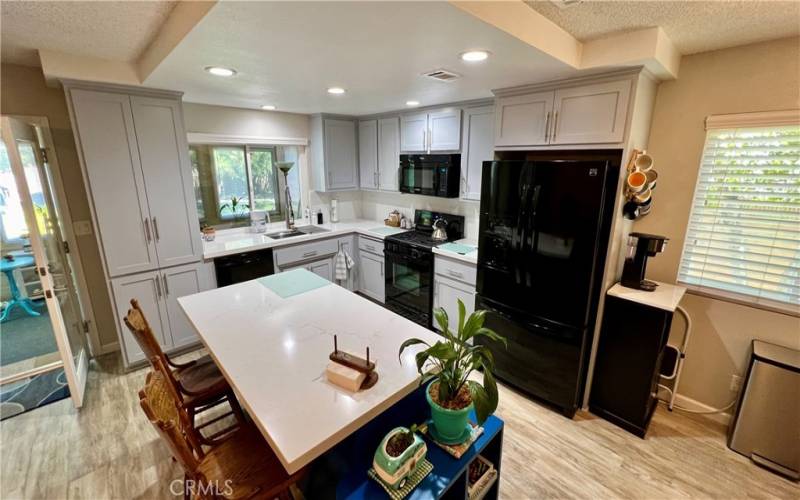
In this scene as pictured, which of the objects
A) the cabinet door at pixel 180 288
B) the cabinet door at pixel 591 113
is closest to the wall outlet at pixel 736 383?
the cabinet door at pixel 591 113

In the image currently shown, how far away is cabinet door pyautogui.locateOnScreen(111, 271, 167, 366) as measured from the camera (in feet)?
9.07

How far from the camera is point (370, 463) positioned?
1.25 m

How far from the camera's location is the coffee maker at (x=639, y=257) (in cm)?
218

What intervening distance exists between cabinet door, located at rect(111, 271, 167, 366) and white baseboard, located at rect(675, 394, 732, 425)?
4.27 meters

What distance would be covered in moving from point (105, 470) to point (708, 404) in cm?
400

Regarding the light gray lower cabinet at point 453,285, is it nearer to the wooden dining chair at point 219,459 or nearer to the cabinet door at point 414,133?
the cabinet door at point 414,133

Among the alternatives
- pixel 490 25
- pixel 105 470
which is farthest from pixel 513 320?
pixel 105 470

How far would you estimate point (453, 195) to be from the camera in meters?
3.36

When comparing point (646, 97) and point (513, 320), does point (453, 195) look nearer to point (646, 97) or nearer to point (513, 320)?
point (513, 320)

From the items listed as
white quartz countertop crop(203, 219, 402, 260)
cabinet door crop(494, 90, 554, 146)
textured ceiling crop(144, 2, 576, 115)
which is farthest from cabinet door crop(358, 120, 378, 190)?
cabinet door crop(494, 90, 554, 146)

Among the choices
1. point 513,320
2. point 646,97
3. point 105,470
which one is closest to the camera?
point 105,470

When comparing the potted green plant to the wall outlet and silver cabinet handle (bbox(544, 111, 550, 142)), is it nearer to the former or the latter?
silver cabinet handle (bbox(544, 111, 550, 142))

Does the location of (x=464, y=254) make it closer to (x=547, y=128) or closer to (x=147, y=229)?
(x=547, y=128)

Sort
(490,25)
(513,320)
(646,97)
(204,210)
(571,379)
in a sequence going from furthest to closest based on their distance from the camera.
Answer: (204,210), (513,320), (571,379), (646,97), (490,25)
